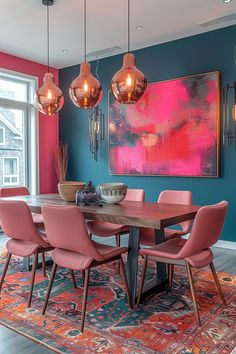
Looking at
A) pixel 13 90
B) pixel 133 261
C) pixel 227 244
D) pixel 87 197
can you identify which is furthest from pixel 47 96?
pixel 227 244

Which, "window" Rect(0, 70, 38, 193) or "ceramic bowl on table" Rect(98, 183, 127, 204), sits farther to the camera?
"window" Rect(0, 70, 38, 193)

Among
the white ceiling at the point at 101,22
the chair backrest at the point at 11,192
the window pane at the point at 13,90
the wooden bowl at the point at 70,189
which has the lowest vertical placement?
the chair backrest at the point at 11,192

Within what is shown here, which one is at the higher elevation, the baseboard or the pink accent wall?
the pink accent wall

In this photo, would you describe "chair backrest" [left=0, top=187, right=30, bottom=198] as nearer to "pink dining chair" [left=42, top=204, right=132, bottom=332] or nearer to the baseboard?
"pink dining chair" [left=42, top=204, right=132, bottom=332]

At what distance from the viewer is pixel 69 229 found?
229 cm

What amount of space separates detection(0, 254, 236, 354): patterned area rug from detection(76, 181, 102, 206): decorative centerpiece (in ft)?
2.58

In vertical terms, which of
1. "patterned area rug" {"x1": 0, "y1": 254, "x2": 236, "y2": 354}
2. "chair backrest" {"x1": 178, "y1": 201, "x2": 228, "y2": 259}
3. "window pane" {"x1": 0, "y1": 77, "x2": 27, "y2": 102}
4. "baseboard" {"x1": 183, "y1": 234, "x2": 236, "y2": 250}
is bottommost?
"patterned area rug" {"x1": 0, "y1": 254, "x2": 236, "y2": 354}

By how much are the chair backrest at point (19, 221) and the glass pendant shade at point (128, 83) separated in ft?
4.30

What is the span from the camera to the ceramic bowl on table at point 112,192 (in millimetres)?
2990

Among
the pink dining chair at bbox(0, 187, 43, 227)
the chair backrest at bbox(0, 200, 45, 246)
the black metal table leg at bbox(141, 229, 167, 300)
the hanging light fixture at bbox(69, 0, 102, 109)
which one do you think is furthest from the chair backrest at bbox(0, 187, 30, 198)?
the black metal table leg at bbox(141, 229, 167, 300)

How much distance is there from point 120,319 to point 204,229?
90 centimetres

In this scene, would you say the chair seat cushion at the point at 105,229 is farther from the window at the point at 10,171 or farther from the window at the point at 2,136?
the window at the point at 2,136

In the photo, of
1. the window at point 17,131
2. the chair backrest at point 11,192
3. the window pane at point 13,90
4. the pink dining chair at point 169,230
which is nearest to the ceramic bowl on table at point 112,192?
the pink dining chair at point 169,230

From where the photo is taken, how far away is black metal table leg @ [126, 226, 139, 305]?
256 centimetres
